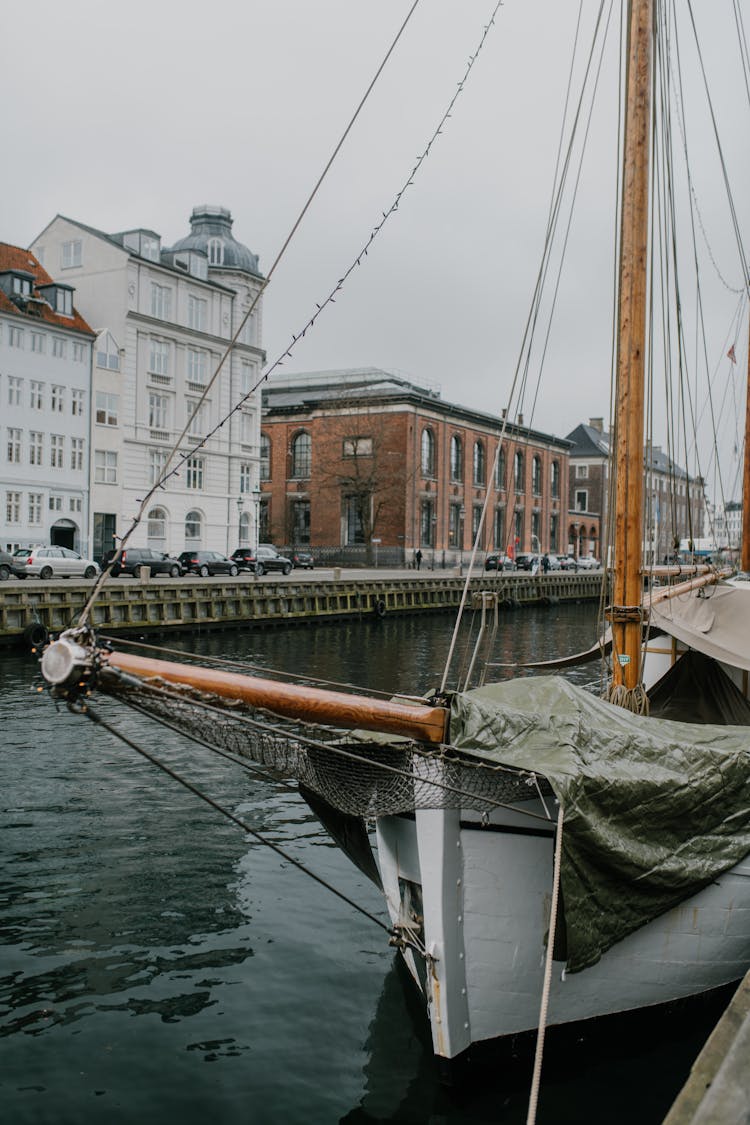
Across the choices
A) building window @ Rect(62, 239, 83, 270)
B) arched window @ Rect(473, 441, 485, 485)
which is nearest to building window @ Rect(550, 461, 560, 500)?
arched window @ Rect(473, 441, 485, 485)

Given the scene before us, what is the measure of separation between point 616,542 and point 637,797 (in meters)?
3.41

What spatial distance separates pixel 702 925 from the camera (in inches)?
268

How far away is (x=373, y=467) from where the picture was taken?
69.6 meters

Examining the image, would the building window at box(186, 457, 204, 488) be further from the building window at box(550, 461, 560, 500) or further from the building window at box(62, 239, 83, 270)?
the building window at box(550, 461, 560, 500)

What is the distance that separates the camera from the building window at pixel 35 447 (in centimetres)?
4788

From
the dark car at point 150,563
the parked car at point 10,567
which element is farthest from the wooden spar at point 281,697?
the dark car at point 150,563

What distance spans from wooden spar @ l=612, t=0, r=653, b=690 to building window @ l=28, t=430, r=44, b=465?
4354 cm

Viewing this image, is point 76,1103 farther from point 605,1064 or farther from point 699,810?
point 699,810

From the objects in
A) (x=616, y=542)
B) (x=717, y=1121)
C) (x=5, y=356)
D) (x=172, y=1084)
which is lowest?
(x=172, y=1084)

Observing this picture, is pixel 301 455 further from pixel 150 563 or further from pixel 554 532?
pixel 150 563

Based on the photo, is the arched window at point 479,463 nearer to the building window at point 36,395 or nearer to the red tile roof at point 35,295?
the red tile roof at point 35,295

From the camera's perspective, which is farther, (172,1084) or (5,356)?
(5,356)

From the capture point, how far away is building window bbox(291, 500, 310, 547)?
7575cm

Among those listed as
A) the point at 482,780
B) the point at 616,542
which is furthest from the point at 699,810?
the point at 616,542
